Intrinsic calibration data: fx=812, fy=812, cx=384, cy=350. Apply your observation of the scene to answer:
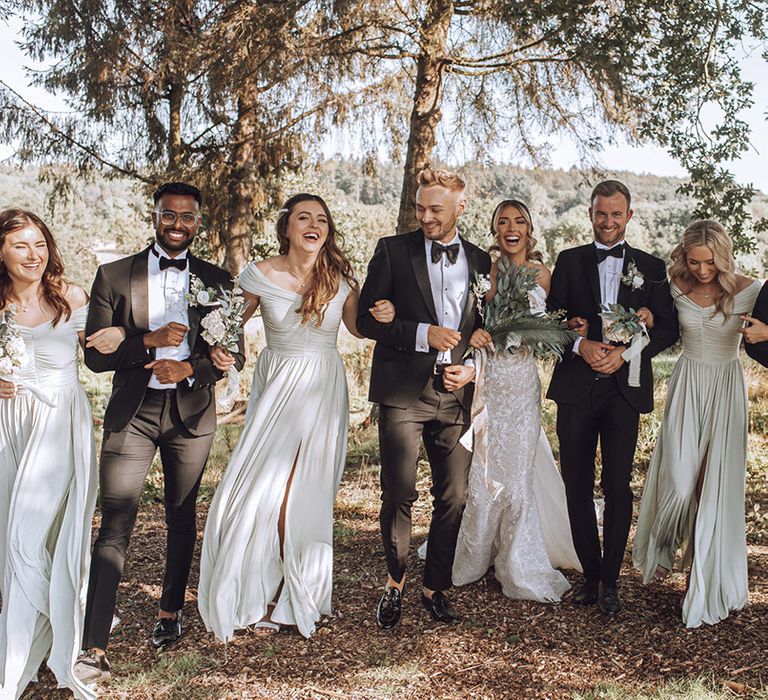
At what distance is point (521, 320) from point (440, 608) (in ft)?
5.69

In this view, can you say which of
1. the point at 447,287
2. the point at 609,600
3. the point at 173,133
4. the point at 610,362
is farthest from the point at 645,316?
the point at 173,133

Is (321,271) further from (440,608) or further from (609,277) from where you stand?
(440,608)

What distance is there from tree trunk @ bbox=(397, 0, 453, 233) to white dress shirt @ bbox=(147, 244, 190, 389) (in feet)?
12.5

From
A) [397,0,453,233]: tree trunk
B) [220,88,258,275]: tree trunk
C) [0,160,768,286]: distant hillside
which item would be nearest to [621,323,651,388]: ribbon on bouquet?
[397,0,453,233]: tree trunk

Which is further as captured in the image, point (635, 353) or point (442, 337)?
point (635, 353)

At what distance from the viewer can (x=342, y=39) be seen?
782cm

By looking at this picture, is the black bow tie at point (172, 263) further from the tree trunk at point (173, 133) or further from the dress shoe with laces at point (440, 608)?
the tree trunk at point (173, 133)

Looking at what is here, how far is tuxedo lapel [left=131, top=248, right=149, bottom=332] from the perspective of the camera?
4.20 m

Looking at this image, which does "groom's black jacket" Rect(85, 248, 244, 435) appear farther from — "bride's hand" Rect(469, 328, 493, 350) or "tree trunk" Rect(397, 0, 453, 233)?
"tree trunk" Rect(397, 0, 453, 233)

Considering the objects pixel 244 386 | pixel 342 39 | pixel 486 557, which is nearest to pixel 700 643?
pixel 486 557

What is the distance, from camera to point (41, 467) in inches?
160

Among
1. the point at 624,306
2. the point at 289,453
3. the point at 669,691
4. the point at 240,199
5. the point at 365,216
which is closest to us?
the point at 669,691

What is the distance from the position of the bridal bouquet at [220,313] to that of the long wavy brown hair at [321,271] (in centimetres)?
40

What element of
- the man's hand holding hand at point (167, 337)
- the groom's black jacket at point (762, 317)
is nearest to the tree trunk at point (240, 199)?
the man's hand holding hand at point (167, 337)
